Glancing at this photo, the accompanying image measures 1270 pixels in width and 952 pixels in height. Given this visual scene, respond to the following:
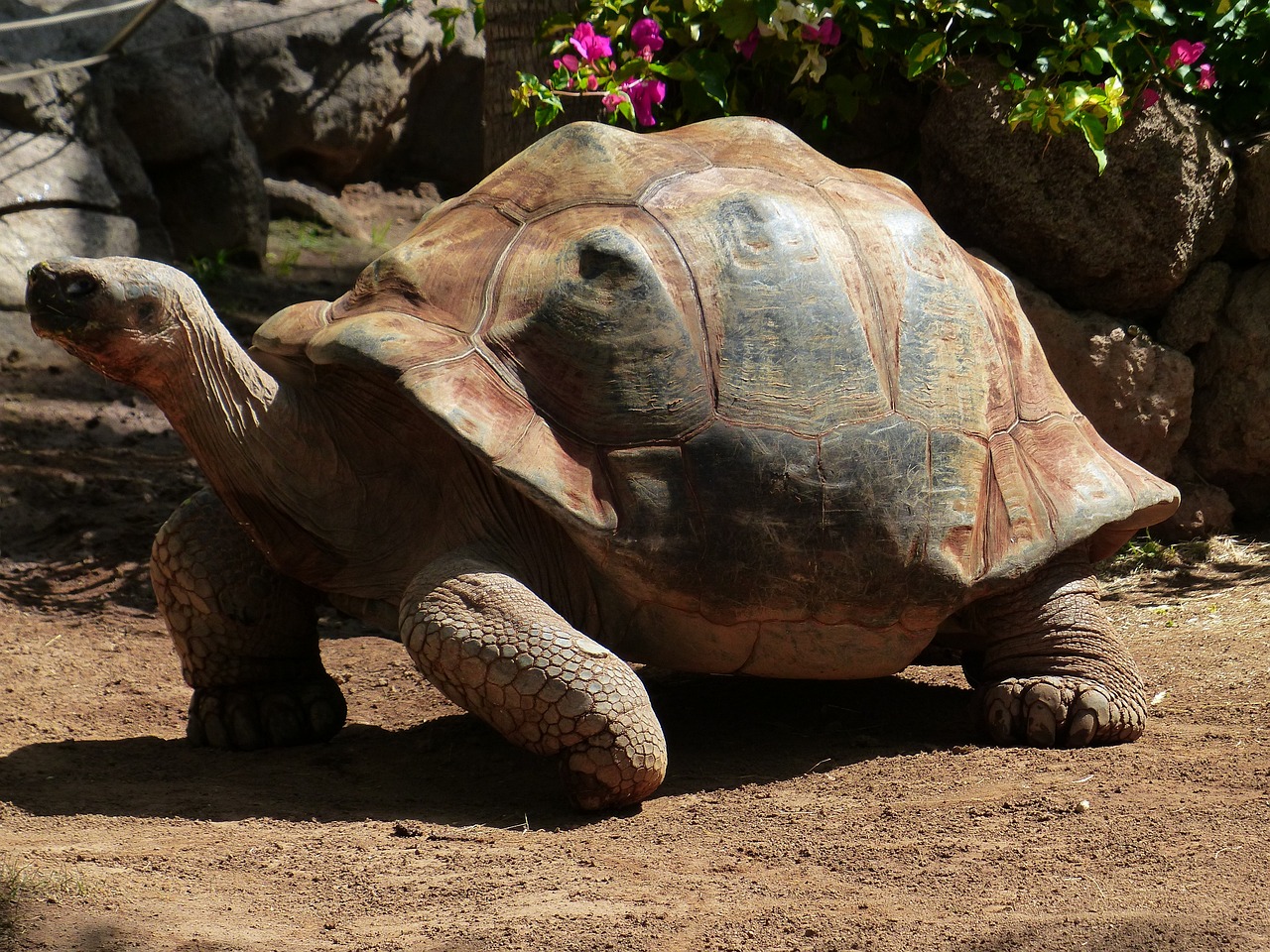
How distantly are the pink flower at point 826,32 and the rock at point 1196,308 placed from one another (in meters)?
1.70

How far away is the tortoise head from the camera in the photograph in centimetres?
320

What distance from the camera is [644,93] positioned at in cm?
487

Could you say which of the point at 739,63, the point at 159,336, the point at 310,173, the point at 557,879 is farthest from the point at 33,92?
the point at 557,879

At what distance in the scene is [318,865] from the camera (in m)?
2.89

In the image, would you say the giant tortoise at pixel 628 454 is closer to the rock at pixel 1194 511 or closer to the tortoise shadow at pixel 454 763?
the tortoise shadow at pixel 454 763

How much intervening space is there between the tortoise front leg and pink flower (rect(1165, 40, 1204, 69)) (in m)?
3.17

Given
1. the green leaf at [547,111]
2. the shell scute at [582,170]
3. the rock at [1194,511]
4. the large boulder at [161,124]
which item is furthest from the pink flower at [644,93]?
the large boulder at [161,124]

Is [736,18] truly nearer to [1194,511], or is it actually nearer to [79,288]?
[79,288]

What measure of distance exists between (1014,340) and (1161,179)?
61.7 inches

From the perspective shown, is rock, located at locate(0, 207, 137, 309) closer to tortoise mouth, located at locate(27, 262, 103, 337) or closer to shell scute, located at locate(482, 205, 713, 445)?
tortoise mouth, located at locate(27, 262, 103, 337)

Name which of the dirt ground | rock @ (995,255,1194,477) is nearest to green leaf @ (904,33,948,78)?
rock @ (995,255,1194,477)

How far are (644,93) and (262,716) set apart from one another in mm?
2421

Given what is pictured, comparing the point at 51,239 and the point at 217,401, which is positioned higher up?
the point at 217,401

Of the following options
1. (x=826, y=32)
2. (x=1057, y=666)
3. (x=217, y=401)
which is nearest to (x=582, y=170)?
(x=217, y=401)
